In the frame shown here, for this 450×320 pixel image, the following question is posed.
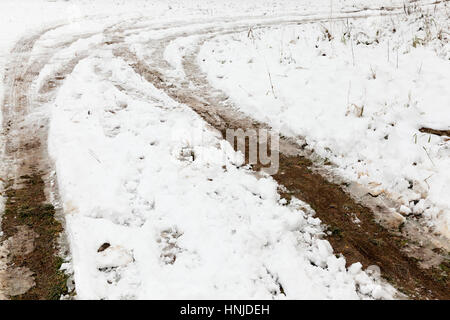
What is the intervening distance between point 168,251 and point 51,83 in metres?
6.03

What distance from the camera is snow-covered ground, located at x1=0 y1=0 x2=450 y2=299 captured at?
3102 millimetres

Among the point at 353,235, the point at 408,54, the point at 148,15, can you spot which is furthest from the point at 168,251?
the point at 148,15

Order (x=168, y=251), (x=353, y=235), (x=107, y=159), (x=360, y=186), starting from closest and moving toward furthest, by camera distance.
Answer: (x=168, y=251), (x=353, y=235), (x=360, y=186), (x=107, y=159)

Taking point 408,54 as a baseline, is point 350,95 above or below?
below

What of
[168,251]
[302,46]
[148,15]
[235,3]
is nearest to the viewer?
[168,251]

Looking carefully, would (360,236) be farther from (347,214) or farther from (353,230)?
(347,214)

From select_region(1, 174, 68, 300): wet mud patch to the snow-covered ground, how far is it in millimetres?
214

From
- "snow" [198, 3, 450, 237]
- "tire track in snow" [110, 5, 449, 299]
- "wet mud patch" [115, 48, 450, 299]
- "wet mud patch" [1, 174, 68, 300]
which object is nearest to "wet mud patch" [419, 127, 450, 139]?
"snow" [198, 3, 450, 237]

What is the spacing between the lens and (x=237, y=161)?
4.75 meters

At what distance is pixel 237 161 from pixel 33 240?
2.90 meters

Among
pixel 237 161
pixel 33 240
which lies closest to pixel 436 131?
pixel 237 161

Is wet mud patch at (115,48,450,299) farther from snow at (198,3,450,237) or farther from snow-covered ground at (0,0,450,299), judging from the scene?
snow at (198,3,450,237)

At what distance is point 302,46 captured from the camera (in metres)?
8.53
